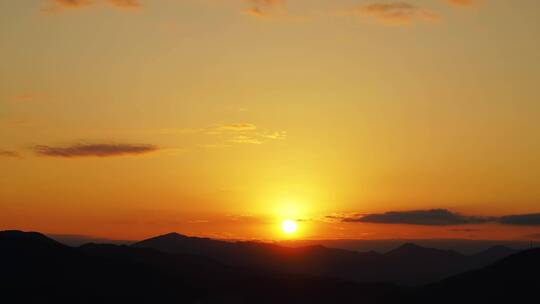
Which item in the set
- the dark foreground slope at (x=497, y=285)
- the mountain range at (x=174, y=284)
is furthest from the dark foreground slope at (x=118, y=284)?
the dark foreground slope at (x=497, y=285)

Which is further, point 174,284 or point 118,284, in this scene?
point 174,284

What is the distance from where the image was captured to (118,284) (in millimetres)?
100188

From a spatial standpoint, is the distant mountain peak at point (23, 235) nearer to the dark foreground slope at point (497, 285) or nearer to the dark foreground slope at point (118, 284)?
the dark foreground slope at point (118, 284)

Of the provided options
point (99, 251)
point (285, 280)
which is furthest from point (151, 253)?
point (285, 280)

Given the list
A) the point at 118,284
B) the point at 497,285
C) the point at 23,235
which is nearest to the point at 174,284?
the point at 118,284

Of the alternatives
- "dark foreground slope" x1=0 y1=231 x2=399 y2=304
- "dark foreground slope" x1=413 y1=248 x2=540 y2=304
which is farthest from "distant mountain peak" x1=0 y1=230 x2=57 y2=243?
"dark foreground slope" x1=413 y1=248 x2=540 y2=304

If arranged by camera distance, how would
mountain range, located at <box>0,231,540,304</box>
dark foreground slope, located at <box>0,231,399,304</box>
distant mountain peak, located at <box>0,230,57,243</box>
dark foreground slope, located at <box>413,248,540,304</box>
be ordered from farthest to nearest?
distant mountain peak, located at <box>0,230,57,243</box> → dark foreground slope, located at <box>0,231,399,304</box> → mountain range, located at <box>0,231,540,304</box> → dark foreground slope, located at <box>413,248,540,304</box>

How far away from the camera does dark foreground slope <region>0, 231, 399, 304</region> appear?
93.3 metres

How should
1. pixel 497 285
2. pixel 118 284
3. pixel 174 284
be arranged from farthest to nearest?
pixel 174 284
pixel 118 284
pixel 497 285

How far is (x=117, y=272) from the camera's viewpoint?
104m

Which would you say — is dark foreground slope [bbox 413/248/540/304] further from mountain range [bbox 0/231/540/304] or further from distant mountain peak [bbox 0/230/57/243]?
distant mountain peak [bbox 0/230/57/243]

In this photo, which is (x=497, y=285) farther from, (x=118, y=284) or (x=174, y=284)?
(x=118, y=284)

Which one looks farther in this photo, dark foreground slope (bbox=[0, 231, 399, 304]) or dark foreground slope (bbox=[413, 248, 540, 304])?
dark foreground slope (bbox=[0, 231, 399, 304])

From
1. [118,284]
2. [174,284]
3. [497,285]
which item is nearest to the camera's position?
[497,285]
